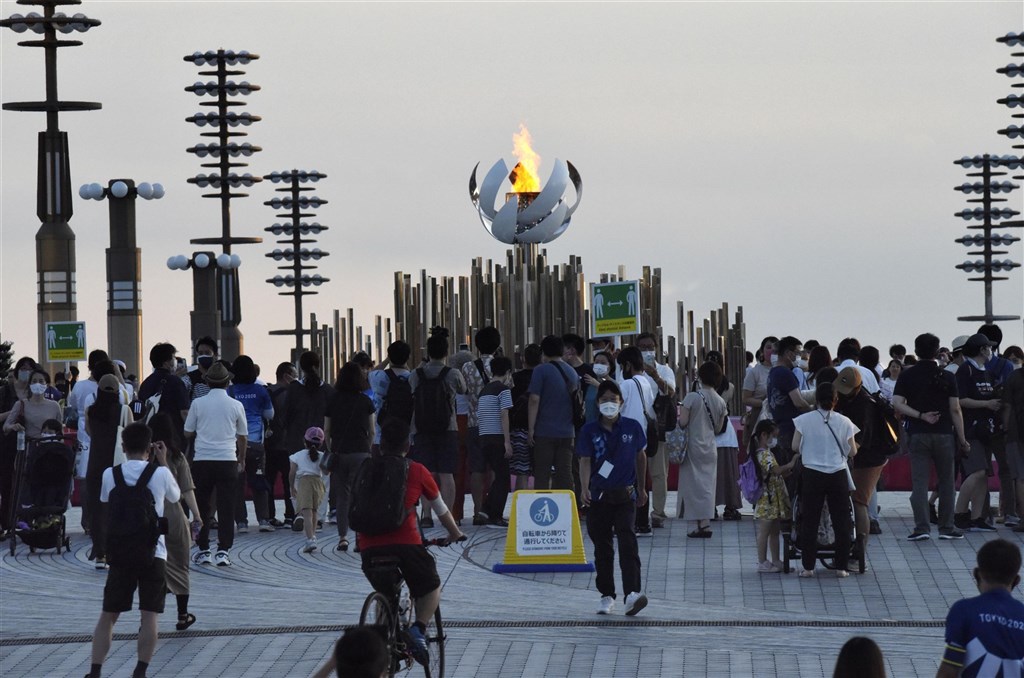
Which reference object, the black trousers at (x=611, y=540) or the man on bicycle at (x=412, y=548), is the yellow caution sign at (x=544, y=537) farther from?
the man on bicycle at (x=412, y=548)

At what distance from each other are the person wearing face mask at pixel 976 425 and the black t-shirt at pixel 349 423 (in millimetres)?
5287

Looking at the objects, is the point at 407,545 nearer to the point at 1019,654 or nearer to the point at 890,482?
the point at 1019,654

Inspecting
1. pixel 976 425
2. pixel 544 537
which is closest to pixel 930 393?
pixel 976 425

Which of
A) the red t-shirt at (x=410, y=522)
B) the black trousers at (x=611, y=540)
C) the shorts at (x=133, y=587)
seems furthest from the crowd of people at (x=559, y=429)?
the red t-shirt at (x=410, y=522)

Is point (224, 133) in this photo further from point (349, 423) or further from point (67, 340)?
point (349, 423)

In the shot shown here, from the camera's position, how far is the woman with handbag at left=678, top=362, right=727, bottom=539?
18.1 meters

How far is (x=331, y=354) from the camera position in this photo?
31.9 m

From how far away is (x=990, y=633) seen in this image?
7.06 meters

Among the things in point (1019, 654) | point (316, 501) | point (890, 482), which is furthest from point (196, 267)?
point (1019, 654)

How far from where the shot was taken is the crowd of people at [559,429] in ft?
51.8

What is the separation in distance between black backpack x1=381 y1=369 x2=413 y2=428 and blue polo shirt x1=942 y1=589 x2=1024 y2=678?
1115cm

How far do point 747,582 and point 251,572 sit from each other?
409 centimetres

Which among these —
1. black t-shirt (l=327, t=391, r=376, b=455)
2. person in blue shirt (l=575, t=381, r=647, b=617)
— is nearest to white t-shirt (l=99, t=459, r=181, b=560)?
person in blue shirt (l=575, t=381, r=647, b=617)

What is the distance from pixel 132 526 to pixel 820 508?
5.98 metres
